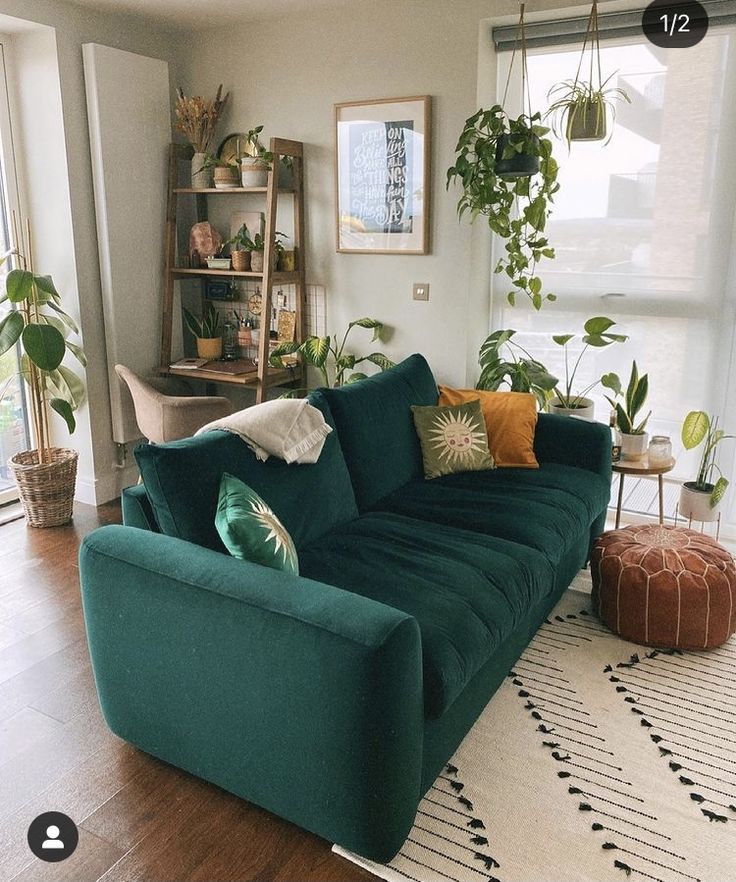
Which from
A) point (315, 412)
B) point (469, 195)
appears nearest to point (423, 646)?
point (315, 412)

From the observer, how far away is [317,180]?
4090mm

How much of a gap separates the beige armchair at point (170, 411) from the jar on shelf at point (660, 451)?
2.03 metres

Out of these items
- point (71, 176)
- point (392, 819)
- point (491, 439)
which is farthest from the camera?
point (71, 176)

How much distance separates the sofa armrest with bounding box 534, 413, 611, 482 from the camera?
10.8ft

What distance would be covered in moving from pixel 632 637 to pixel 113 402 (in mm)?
2865

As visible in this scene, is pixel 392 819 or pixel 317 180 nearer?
pixel 392 819

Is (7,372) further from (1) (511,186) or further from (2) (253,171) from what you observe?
(1) (511,186)

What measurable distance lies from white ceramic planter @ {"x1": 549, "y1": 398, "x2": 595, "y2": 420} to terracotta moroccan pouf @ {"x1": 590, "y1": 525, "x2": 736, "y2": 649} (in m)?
0.92

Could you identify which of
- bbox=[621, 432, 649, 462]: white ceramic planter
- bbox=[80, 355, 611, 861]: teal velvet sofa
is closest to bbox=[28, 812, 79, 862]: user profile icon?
bbox=[80, 355, 611, 861]: teal velvet sofa

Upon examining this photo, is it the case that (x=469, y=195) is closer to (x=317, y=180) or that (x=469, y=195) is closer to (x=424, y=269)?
(x=424, y=269)

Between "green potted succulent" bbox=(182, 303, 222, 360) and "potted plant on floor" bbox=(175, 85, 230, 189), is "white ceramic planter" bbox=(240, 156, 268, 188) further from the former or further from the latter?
"green potted succulent" bbox=(182, 303, 222, 360)

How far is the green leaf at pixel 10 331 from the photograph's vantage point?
3529mm

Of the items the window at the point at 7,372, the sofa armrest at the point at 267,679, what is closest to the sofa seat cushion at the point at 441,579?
the sofa armrest at the point at 267,679

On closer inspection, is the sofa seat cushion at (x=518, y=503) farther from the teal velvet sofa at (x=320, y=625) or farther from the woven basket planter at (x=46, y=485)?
the woven basket planter at (x=46, y=485)
